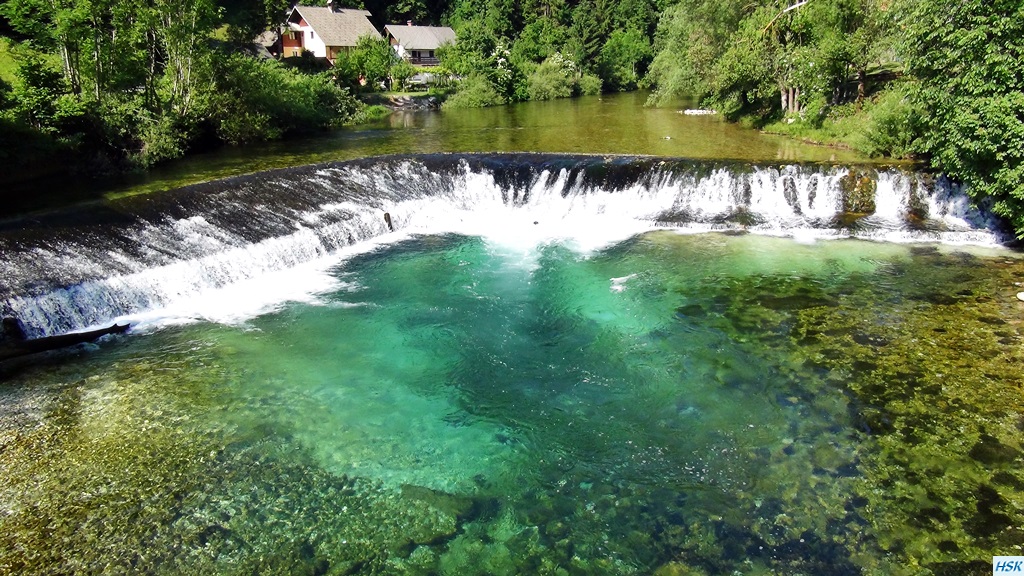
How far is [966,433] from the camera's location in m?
9.07

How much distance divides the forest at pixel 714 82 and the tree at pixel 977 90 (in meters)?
0.04

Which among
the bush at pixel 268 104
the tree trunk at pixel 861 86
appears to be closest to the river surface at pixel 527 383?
the tree trunk at pixel 861 86

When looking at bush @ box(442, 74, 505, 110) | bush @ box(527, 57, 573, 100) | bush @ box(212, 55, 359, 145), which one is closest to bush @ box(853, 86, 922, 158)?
bush @ box(212, 55, 359, 145)

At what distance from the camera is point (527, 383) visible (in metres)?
11.2

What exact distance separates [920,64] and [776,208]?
17.4 ft

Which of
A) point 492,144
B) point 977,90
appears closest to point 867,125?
point 977,90

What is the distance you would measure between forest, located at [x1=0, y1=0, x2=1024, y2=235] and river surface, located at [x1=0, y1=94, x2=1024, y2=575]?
11.2ft

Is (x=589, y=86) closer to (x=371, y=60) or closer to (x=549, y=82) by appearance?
(x=549, y=82)

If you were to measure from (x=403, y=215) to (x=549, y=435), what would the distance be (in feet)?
43.0

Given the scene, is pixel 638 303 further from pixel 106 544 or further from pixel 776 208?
pixel 106 544

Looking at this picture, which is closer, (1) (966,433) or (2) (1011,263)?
(1) (966,433)

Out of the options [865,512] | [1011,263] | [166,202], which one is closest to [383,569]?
[865,512]

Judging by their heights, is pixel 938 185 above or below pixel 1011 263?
above

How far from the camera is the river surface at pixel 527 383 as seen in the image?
7.64 metres
